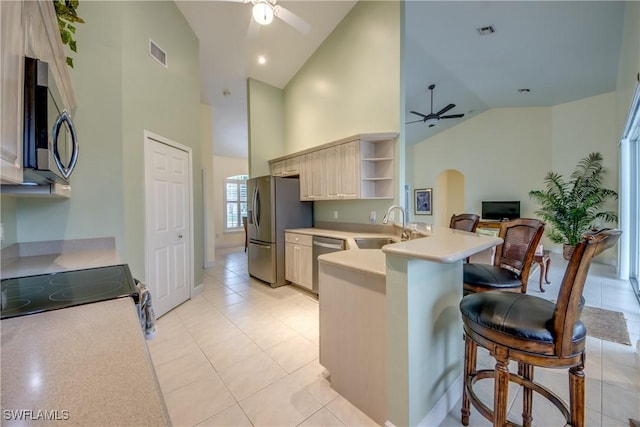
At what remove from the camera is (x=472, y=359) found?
1540mm

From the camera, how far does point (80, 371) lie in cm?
62

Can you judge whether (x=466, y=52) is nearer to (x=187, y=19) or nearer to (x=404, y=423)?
(x=187, y=19)

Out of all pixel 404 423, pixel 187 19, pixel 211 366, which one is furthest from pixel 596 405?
pixel 187 19

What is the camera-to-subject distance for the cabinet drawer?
3.76 metres

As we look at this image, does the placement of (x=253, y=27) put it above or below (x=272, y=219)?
above

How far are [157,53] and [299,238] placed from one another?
2918mm

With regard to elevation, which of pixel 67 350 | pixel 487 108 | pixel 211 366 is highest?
pixel 487 108

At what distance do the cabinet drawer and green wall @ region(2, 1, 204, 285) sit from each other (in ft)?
6.35

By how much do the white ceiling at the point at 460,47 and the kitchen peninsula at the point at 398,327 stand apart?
2846 millimetres

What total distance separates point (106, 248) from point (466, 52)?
594 centimetres

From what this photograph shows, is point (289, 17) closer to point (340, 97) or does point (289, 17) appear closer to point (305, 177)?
point (340, 97)

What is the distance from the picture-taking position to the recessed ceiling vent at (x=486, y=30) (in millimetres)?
3848

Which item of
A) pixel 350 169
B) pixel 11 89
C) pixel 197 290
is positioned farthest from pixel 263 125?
pixel 11 89

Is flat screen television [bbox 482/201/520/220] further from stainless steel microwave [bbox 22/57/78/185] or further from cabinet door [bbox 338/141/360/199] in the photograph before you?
stainless steel microwave [bbox 22/57/78/185]
